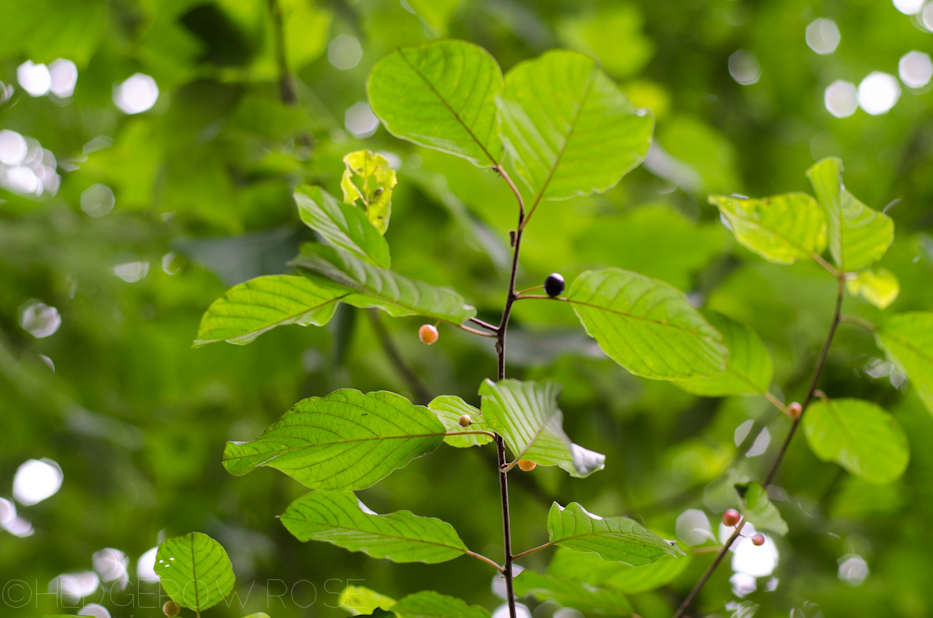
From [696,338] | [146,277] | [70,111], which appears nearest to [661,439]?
[696,338]

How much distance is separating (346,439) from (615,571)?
0.33 metres

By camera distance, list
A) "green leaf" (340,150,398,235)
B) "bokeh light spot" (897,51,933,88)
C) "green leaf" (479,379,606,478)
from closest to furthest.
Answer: "green leaf" (479,379,606,478), "green leaf" (340,150,398,235), "bokeh light spot" (897,51,933,88)

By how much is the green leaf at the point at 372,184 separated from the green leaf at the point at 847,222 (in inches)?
14.1

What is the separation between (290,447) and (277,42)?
793 millimetres

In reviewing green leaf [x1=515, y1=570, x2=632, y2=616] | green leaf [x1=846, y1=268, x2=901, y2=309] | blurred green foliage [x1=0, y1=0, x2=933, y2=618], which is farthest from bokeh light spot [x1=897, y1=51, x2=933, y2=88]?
green leaf [x1=515, y1=570, x2=632, y2=616]

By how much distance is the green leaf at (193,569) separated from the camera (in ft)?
1.39

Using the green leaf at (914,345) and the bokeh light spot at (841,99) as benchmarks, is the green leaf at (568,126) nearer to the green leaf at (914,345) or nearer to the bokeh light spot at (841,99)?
the green leaf at (914,345)

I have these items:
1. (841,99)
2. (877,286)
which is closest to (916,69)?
(841,99)

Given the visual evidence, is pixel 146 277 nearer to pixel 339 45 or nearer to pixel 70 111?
pixel 70 111

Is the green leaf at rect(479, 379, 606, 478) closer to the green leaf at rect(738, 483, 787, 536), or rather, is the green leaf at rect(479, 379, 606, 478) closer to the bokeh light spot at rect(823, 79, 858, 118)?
the green leaf at rect(738, 483, 787, 536)

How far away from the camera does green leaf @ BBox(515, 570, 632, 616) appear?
1.72ft

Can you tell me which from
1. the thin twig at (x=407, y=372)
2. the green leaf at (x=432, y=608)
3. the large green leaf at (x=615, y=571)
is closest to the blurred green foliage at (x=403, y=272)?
the thin twig at (x=407, y=372)

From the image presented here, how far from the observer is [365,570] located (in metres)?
1.57

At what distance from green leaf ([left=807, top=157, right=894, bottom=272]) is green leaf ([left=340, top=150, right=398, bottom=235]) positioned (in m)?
0.36
